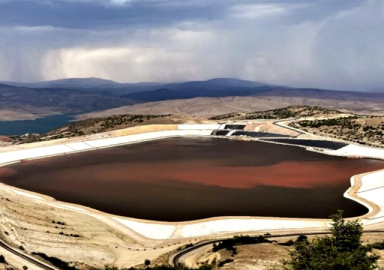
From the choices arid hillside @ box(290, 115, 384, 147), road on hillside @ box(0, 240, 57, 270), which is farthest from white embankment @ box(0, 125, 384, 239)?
arid hillside @ box(290, 115, 384, 147)

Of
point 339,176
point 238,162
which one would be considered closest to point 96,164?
point 238,162

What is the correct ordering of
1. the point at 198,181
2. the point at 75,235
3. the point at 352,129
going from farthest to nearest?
1. the point at 352,129
2. the point at 198,181
3. the point at 75,235

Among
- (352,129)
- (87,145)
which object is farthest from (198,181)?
(352,129)

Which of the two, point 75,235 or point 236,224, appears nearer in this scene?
point 75,235

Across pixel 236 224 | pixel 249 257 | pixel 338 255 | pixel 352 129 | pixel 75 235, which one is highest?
pixel 352 129

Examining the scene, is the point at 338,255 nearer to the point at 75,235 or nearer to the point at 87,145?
the point at 75,235

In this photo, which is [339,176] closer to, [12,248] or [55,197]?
[55,197]

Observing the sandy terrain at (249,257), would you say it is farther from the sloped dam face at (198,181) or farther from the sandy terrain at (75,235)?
the sloped dam face at (198,181)
